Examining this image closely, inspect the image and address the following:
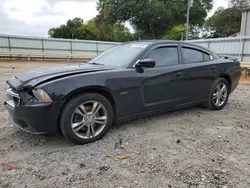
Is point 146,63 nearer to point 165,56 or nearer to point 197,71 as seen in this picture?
point 165,56

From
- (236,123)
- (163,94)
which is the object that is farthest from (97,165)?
(236,123)

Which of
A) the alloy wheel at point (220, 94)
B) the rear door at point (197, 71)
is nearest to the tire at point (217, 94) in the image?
the alloy wheel at point (220, 94)

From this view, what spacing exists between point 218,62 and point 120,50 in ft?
7.18

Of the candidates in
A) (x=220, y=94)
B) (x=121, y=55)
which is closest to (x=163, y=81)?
(x=121, y=55)

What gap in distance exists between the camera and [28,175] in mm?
2426

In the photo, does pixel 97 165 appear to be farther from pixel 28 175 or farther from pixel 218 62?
pixel 218 62

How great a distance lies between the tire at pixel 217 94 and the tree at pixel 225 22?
39123mm

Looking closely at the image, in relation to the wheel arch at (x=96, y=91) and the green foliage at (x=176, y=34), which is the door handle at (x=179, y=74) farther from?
the green foliage at (x=176, y=34)

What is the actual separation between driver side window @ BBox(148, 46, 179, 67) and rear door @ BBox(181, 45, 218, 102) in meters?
0.20

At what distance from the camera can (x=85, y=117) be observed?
310cm

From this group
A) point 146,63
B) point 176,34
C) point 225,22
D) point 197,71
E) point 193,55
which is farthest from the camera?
point 225,22

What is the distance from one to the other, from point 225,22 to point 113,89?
43.6 m

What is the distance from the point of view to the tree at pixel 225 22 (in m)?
39.0

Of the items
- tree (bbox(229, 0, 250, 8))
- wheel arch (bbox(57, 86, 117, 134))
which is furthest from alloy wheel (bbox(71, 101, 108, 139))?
tree (bbox(229, 0, 250, 8))
